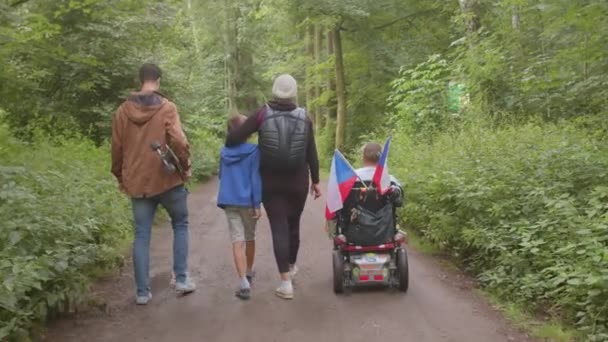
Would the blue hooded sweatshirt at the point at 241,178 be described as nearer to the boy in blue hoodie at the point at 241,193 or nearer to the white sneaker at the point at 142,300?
the boy in blue hoodie at the point at 241,193

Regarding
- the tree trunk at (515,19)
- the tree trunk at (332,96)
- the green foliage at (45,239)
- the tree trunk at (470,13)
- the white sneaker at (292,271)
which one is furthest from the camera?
the tree trunk at (332,96)

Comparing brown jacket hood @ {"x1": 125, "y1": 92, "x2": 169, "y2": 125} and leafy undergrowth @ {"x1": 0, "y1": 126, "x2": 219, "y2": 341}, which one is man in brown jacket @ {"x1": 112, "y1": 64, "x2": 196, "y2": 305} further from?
leafy undergrowth @ {"x1": 0, "y1": 126, "x2": 219, "y2": 341}

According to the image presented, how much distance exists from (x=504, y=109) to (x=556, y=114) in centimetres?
139

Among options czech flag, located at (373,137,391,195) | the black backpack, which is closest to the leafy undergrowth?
the black backpack

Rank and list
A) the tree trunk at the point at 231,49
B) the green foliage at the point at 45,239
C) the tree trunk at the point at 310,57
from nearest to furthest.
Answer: the green foliage at the point at 45,239 → the tree trunk at the point at 310,57 → the tree trunk at the point at 231,49

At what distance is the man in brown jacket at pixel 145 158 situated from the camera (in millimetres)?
5395

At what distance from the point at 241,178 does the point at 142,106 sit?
45.2 inches

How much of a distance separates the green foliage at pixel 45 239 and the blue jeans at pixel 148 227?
1.33 feet

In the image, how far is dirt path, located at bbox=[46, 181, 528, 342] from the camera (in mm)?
4765

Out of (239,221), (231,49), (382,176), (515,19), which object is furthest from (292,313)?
(231,49)

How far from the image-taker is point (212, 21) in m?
33.9

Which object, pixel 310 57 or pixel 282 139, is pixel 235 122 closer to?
pixel 282 139

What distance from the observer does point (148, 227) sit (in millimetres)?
5531

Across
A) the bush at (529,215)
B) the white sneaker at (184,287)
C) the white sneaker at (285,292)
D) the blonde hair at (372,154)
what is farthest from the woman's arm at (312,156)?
the bush at (529,215)
